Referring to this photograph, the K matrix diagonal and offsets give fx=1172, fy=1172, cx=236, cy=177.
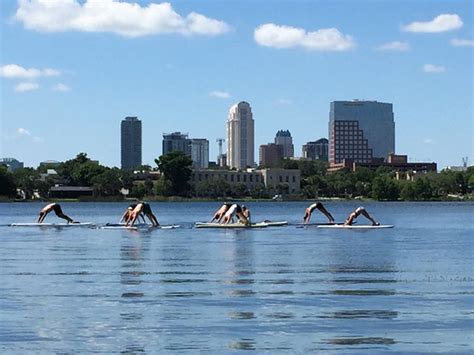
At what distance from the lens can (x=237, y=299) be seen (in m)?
27.8

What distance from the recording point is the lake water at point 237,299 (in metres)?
21.6

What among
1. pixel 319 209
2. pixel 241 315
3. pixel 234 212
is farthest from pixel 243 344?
pixel 319 209

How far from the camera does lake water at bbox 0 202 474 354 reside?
21609 mm

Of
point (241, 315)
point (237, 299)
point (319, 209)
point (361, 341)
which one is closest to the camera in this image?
point (361, 341)

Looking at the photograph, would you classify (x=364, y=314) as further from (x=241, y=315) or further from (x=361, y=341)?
(x=361, y=341)

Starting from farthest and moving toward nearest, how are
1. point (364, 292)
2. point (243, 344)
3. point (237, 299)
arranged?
point (364, 292)
point (237, 299)
point (243, 344)

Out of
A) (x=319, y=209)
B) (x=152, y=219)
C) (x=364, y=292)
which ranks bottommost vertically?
(x=364, y=292)

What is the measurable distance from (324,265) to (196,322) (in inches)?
640

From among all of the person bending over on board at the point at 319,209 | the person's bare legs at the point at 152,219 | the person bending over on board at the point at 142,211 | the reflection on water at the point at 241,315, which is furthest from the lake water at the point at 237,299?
the person bending over on board at the point at 319,209

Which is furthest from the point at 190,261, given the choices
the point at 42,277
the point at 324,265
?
the point at 42,277

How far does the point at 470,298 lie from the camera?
27.9 metres

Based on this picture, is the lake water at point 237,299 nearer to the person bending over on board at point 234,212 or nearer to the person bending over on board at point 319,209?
the person bending over on board at point 234,212

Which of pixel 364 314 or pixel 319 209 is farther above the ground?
pixel 319 209

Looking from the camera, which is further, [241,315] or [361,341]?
[241,315]
